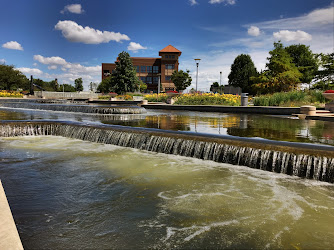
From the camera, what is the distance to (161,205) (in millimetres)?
5062

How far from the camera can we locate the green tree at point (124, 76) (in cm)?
5906

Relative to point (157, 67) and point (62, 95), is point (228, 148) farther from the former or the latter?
point (157, 67)

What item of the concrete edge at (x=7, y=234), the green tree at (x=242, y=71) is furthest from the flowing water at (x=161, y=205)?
the green tree at (x=242, y=71)

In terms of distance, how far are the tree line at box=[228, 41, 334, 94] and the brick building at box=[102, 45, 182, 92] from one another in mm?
19931

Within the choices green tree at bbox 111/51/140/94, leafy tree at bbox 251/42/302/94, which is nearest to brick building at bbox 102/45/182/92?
green tree at bbox 111/51/140/94

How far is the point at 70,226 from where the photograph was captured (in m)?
4.21

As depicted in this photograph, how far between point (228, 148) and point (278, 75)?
139ft

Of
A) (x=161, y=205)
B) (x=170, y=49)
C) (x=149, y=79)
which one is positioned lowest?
(x=161, y=205)

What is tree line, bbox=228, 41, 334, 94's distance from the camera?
126ft

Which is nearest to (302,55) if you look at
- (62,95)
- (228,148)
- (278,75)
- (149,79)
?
(278,75)

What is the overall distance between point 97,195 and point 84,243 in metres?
1.86

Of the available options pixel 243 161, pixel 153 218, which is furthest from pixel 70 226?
pixel 243 161

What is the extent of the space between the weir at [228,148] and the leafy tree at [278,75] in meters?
38.0

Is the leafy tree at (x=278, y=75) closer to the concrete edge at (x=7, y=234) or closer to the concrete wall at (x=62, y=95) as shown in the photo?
the concrete wall at (x=62, y=95)
